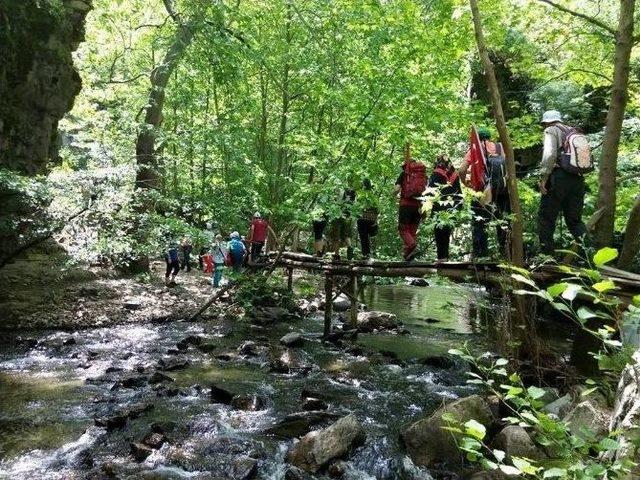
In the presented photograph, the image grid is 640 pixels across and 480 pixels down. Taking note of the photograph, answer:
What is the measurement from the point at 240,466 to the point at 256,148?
22464mm

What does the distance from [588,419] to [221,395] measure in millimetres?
5508

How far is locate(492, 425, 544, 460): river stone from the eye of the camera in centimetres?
589

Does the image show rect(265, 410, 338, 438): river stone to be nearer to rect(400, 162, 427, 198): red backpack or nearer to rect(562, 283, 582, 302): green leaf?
rect(400, 162, 427, 198): red backpack

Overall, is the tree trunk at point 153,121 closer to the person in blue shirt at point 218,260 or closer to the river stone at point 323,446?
the person in blue shirt at point 218,260

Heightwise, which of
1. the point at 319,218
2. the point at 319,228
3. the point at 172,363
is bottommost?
the point at 172,363

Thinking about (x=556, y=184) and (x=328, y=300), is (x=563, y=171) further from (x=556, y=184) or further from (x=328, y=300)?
(x=328, y=300)

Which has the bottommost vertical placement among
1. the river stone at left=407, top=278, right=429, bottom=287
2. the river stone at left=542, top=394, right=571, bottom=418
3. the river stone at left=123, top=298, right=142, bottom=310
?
the river stone at left=542, top=394, right=571, bottom=418

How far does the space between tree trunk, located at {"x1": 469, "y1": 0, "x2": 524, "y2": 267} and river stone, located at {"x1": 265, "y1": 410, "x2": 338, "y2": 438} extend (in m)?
3.57

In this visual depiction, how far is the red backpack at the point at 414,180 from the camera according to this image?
10375mm

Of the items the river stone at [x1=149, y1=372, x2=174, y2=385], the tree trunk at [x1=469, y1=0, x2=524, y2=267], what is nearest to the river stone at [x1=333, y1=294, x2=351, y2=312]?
the river stone at [x1=149, y1=372, x2=174, y2=385]

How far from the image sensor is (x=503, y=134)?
7.00m

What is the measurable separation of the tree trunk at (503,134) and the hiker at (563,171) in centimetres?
59

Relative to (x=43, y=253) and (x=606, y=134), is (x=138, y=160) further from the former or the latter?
(x=606, y=134)

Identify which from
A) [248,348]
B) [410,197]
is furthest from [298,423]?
[410,197]
